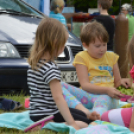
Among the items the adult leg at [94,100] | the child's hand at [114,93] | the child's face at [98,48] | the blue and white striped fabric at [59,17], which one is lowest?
the adult leg at [94,100]

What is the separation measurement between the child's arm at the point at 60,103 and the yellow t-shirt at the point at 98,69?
102cm

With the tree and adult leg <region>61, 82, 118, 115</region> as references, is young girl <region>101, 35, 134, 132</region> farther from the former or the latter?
the tree

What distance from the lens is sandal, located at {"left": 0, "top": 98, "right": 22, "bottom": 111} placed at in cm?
367

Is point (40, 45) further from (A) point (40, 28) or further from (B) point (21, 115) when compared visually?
(B) point (21, 115)

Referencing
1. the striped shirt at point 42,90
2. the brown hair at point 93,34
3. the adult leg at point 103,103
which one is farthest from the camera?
the brown hair at point 93,34

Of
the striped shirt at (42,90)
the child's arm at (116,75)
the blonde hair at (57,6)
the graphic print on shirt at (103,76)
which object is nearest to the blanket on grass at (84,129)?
the striped shirt at (42,90)

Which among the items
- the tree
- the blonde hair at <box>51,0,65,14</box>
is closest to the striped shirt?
the blonde hair at <box>51,0,65,14</box>

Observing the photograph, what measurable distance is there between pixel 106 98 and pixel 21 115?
2.92 feet

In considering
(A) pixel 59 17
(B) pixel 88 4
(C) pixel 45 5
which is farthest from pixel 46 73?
(B) pixel 88 4

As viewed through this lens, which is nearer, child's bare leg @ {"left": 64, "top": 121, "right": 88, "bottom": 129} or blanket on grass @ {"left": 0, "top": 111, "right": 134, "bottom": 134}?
blanket on grass @ {"left": 0, "top": 111, "right": 134, "bottom": 134}

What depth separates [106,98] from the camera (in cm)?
354

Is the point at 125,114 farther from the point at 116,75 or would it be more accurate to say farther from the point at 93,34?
the point at 93,34

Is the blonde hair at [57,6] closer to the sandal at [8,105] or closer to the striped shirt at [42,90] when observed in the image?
the sandal at [8,105]

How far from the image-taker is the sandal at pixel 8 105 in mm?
3675
